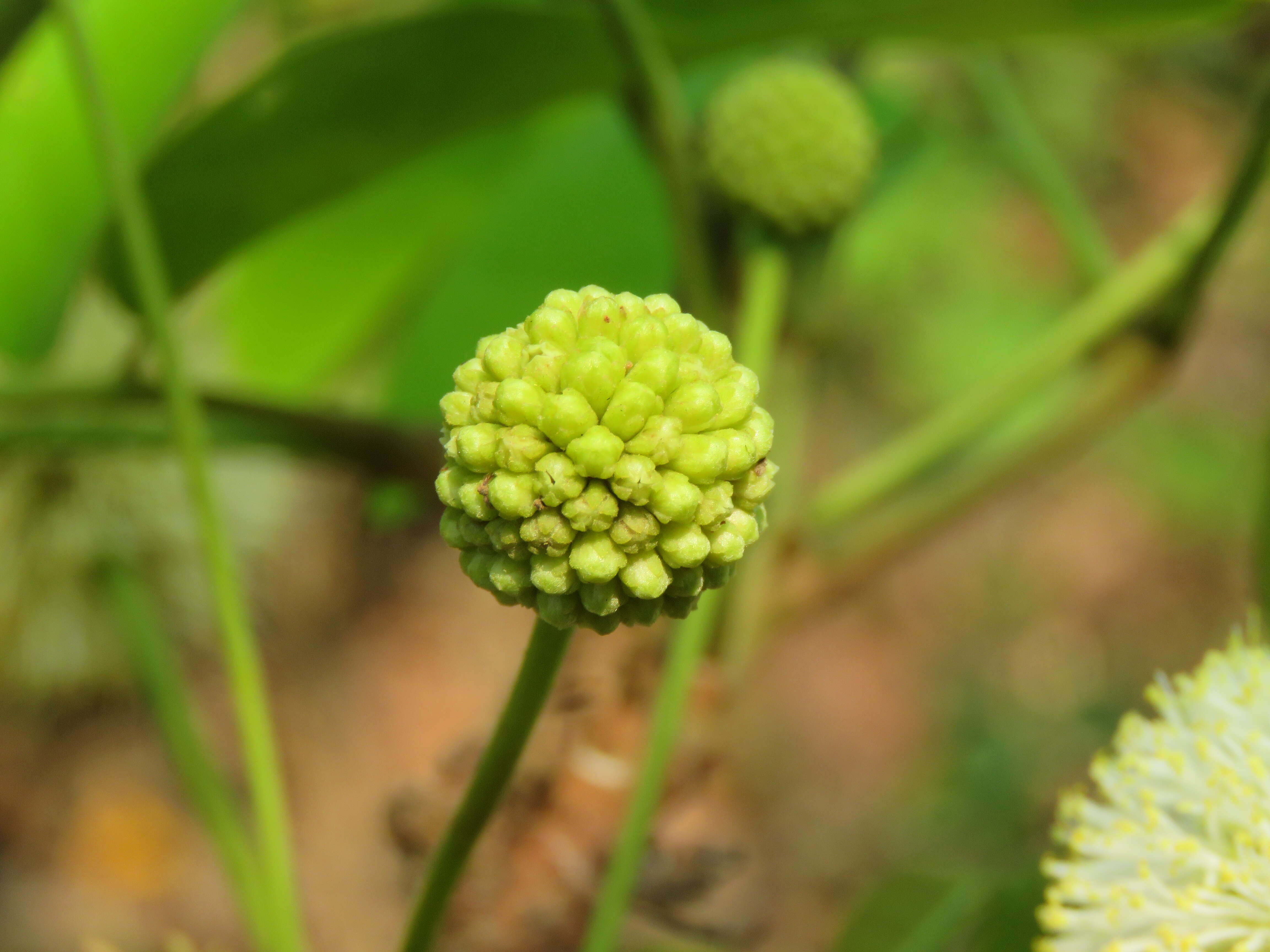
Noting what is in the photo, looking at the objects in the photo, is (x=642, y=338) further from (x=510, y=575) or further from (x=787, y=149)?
(x=787, y=149)

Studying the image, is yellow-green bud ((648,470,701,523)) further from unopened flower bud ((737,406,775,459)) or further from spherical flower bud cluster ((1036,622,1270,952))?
spherical flower bud cluster ((1036,622,1270,952))

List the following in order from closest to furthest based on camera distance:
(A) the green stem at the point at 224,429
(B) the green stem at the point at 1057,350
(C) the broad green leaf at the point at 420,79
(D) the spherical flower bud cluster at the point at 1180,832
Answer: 1. (D) the spherical flower bud cluster at the point at 1180,832
2. (C) the broad green leaf at the point at 420,79
3. (A) the green stem at the point at 224,429
4. (B) the green stem at the point at 1057,350

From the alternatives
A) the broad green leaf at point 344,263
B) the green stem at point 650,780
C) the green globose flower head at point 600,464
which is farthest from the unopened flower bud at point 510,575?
the broad green leaf at point 344,263

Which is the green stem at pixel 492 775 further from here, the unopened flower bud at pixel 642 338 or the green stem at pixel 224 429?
the green stem at pixel 224 429

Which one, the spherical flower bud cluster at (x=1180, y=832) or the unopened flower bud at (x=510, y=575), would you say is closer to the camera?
the unopened flower bud at (x=510, y=575)

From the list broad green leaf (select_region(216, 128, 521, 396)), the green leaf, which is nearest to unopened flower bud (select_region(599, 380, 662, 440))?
the green leaf

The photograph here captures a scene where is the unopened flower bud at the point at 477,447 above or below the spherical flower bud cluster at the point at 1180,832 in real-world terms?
above
